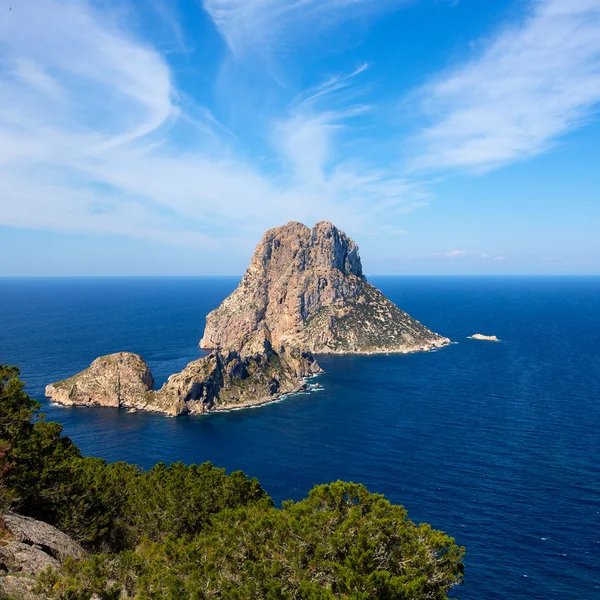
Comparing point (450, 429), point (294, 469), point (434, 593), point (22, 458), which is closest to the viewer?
point (434, 593)

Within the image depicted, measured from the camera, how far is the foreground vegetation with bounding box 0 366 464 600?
25.3 meters

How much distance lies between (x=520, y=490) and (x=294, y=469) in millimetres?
44282

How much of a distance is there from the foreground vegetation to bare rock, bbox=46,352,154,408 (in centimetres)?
10447

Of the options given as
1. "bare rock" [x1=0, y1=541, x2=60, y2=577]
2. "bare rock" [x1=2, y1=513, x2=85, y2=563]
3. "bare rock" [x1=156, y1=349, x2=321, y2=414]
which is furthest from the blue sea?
"bare rock" [x1=0, y1=541, x2=60, y2=577]

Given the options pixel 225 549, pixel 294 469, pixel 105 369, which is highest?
pixel 225 549

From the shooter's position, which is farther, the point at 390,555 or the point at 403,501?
the point at 403,501

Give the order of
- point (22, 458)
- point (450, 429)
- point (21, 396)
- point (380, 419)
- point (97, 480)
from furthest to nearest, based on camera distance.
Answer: point (380, 419), point (450, 429), point (97, 480), point (21, 396), point (22, 458)

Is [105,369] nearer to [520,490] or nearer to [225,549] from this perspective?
[520,490]

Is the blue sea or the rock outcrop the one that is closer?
the rock outcrop

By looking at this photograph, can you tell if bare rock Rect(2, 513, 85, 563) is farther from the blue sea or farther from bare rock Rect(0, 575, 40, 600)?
the blue sea

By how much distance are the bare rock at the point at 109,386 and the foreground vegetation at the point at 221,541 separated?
104 m

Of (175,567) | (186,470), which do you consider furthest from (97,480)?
(175,567)

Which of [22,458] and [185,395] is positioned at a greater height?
[22,458]

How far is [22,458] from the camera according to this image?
40438 millimetres
